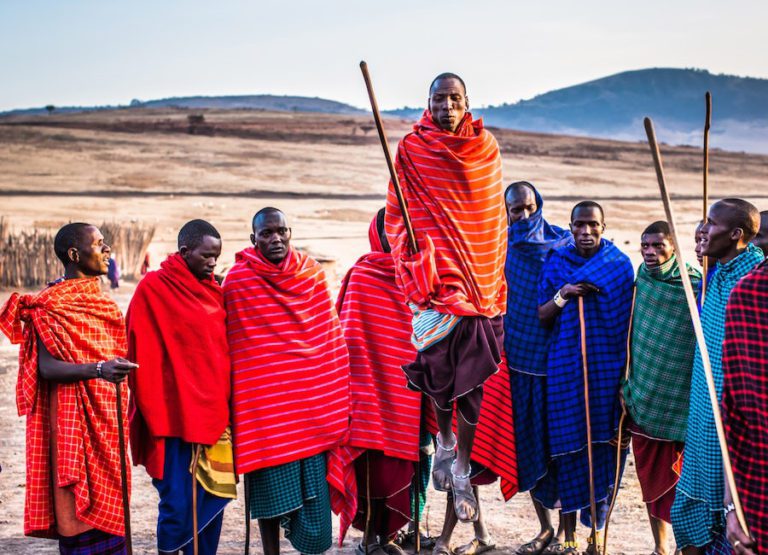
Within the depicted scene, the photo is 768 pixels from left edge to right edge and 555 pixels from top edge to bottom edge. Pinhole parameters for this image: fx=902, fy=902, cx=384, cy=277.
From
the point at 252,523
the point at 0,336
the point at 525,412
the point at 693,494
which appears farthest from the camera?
the point at 0,336

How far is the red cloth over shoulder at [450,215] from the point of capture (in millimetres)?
4965

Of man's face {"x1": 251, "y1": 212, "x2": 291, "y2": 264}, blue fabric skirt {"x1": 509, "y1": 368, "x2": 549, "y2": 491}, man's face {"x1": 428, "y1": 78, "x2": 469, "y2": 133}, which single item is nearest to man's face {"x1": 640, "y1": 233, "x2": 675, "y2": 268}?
blue fabric skirt {"x1": 509, "y1": 368, "x2": 549, "y2": 491}

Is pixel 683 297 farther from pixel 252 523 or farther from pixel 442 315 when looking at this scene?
pixel 252 523

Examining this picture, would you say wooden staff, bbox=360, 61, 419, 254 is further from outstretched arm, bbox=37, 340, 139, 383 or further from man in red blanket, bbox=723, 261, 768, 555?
man in red blanket, bbox=723, 261, 768, 555

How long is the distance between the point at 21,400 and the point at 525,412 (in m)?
3.00

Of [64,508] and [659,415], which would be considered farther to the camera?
[659,415]

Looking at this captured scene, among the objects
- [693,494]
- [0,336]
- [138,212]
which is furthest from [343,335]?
[138,212]

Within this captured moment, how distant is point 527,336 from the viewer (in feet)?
18.9

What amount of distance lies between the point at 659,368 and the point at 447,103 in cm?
201

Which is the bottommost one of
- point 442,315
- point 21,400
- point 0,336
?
point 0,336

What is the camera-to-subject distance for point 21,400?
477 cm

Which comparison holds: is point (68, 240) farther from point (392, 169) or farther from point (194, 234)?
point (392, 169)

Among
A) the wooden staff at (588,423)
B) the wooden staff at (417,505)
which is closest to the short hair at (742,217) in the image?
the wooden staff at (588,423)

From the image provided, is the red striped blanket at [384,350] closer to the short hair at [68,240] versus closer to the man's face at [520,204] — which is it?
the man's face at [520,204]
